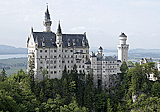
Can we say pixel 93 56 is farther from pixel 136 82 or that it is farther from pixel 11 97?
pixel 11 97

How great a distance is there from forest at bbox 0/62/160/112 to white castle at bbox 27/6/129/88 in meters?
2.55

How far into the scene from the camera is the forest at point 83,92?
8844 centimetres

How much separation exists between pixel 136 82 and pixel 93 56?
2102 centimetres

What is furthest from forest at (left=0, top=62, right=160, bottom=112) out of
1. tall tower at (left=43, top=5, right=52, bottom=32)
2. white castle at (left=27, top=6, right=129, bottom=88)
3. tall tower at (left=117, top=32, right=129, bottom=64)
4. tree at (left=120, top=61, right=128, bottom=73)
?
tall tower at (left=43, top=5, right=52, bottom=32)

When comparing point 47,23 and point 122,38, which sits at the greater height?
point 47,23

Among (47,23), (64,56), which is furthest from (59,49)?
(47,23)

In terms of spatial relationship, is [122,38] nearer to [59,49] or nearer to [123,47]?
[123,47]

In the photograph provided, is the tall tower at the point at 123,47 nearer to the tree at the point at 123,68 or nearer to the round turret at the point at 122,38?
the round turret at the point at 122,38

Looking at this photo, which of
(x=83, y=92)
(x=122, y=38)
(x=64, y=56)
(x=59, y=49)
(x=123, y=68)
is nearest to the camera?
(x=83, y=92)

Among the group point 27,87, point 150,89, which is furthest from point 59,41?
point 150,89

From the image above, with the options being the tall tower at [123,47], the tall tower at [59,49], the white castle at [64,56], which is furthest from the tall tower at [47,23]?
the tall tower at [123,47]

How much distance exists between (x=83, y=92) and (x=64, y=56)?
1697 centimetres

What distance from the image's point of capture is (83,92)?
9875 cm

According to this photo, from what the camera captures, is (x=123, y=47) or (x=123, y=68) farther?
(x=123, y=47)
